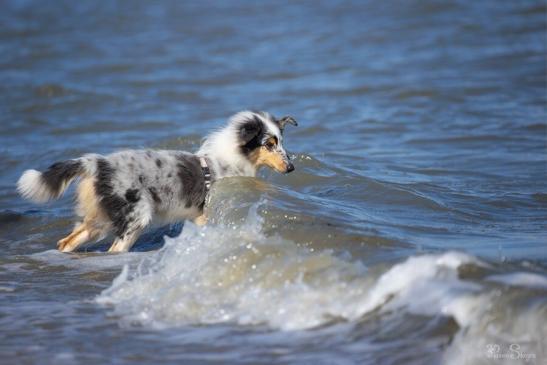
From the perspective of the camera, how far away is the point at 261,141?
25.9 feet

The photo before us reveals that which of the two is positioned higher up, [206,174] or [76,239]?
[206,174]

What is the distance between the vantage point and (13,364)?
4797 mm

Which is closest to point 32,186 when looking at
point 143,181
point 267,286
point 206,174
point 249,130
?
point 143,181

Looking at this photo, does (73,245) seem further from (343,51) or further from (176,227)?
(343,51)

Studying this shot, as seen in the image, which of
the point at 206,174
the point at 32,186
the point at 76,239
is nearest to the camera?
the point at 32,186

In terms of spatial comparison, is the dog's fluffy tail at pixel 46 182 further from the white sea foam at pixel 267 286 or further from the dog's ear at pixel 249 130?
the dog's ear at pixel 249 130

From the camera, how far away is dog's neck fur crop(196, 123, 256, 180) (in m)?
7.81

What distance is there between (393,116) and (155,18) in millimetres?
14436

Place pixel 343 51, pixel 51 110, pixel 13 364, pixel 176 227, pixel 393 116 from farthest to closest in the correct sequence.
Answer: pixel 343 51, pixel 51 110, pixel 393 116, pixel 176 227, pixel 13 364

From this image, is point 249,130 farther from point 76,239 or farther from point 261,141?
point 76,239

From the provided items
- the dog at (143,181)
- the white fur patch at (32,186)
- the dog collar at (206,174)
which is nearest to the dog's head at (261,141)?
the dog at (143,181)

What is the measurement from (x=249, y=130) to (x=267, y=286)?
2496mm

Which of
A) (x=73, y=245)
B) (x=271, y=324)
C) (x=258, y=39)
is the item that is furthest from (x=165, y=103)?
(x=271, y=324)

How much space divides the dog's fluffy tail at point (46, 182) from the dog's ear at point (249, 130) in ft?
5.48
